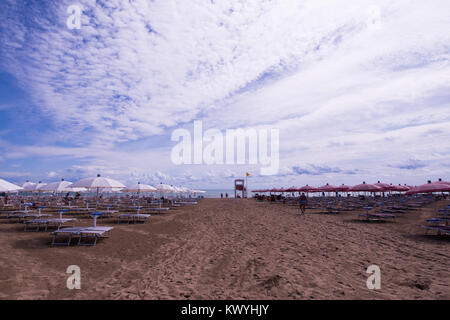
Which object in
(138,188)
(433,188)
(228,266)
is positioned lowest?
(228,266)

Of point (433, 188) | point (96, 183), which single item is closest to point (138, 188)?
point (96, 183)

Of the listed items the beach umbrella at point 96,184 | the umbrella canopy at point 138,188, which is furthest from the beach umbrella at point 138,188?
the beach umbrella at point 96,184

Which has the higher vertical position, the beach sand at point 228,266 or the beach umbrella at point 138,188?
the beach umbrella at point 138,188

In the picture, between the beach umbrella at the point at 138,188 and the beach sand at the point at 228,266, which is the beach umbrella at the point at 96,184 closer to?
the beach sand at the point at 228,266

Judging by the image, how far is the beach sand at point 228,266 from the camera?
4289 mm

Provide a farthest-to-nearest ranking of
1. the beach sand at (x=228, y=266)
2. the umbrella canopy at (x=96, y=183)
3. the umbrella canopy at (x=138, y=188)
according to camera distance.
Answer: the umbrella canopy at (x=138, y=188) < the umbrella canopy at (x=96, y=183) < the beach sand at (x=228, y=266)

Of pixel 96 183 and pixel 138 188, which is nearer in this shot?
pixel 96 183

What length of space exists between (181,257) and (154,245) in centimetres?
178

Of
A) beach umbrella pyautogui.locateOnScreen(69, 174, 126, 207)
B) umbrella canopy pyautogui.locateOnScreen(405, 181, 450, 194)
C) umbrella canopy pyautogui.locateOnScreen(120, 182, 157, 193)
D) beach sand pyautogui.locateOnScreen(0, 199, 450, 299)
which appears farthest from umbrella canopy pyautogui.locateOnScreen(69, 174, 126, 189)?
umbrella canopy pyautogui.locateOnScreen(405, 181, 450, 194)

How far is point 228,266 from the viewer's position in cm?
572

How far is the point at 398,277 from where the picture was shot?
4.97 metres

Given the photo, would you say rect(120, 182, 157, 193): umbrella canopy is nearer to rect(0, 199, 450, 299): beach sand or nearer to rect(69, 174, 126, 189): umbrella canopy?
rect(69, 174, 126, 189): umbrella canopy

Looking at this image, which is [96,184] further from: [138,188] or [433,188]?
[433,188]
